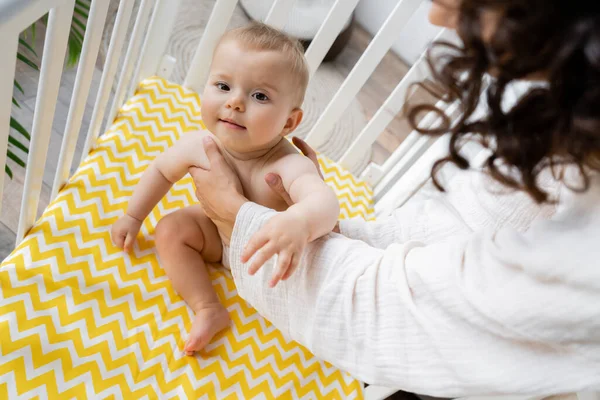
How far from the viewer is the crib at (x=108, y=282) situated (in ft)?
2.14

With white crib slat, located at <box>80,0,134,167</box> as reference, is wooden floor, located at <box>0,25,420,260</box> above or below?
below

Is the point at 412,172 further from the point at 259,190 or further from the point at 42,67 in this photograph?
the point at 42,67

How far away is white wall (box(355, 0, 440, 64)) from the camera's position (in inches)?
91.1

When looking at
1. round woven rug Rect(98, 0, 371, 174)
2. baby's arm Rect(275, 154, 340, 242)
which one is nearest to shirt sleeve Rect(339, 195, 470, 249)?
baby's arm Rect(275, 154, 340, 242)

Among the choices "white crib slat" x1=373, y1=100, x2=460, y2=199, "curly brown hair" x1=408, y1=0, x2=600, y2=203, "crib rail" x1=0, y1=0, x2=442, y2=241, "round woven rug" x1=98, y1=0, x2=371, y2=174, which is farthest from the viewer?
"round woven rug" x1=98, y1=0, x2=371, y2=174

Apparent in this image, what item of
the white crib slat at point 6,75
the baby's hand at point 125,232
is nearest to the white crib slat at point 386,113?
the baby's hand at point 125,232

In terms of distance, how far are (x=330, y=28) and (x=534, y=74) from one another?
698 millimetres

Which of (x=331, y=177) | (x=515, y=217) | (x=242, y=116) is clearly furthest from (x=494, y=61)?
(x=331, y=177)

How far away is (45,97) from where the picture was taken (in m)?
0.67

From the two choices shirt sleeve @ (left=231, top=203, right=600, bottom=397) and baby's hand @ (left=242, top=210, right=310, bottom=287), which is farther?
baby's hand @ (left=242, top=210, right=310, bottom=287)

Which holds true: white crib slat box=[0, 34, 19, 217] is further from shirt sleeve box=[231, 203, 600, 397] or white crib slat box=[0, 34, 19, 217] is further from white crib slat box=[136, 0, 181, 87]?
white crib slat box=[136, 0, 181, 87]

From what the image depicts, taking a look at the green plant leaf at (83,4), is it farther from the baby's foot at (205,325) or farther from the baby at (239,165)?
the baby's foot at (205,325)

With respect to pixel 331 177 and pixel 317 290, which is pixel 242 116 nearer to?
pixel 317 290

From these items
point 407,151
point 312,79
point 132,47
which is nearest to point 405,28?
point 312,79
